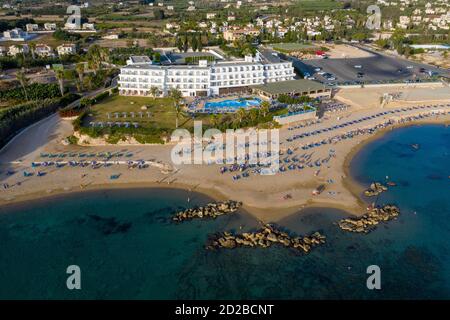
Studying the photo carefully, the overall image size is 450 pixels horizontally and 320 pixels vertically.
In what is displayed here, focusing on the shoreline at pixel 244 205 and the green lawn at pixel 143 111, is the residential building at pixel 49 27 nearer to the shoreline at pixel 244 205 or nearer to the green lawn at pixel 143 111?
the green lawn at pixel 143 111

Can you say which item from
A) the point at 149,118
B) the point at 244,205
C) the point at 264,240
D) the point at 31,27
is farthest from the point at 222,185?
the point at 31,27

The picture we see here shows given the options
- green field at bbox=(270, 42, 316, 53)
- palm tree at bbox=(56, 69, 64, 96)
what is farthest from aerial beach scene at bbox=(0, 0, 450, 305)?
green field at bbox=(270, 42, 316, 53)

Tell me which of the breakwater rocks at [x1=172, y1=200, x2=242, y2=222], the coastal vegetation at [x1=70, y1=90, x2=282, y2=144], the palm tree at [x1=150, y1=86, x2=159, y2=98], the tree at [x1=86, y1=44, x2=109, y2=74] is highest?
the tree at [x1=86, y1=44, x2=109, y2=74]

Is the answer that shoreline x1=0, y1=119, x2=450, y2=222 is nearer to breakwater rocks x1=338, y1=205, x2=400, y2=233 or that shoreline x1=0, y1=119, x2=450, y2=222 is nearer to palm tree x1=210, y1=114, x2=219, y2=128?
breakwater rocks x1=338, y1=205, x2=400, y2=233

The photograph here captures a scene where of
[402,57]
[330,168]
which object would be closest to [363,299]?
[330,168]

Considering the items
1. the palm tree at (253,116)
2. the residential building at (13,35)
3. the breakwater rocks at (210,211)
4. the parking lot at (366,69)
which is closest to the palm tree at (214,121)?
the palm tree at (253,116)

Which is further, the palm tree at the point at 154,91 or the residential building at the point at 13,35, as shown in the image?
the residential building at the point at 13,35
